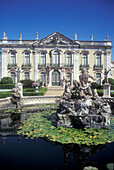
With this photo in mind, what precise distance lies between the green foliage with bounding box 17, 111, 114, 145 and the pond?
0.16m

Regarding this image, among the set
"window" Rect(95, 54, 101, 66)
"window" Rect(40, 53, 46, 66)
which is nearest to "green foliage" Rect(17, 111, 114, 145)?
"window" Rect(40, 53, 46, 66)

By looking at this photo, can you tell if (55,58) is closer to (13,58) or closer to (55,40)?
(55,40)

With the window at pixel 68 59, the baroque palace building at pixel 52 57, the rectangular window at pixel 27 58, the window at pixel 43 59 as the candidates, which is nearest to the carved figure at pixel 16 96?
the baroque palace building at pixel 52 57

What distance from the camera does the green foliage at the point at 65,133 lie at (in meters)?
4.95

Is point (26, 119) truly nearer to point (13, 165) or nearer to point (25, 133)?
point (25, 133)

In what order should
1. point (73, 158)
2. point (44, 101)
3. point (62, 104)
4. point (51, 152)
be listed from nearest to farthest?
1. point (73, 158)
2. point (51, 152)
3. point (62, 104)
4. point (44, 101)

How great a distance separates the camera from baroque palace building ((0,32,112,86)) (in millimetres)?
26031

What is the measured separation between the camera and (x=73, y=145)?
464cm

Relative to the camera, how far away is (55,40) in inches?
1021

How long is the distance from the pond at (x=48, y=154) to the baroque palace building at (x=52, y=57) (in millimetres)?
21009

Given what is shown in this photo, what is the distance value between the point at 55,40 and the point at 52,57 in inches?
124

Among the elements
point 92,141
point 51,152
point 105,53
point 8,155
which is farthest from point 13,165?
point 105,53

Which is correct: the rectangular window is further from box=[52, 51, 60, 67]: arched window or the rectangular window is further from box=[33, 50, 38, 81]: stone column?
box=[52, 51, 60, 67]: arched window

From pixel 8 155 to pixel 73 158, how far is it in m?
1.92
